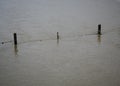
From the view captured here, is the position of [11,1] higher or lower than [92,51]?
higher

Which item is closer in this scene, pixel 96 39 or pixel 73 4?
pixel 96 39

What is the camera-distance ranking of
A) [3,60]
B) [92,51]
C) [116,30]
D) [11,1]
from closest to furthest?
1. [3,60]
2. [92,51]
3. [116,30]
4. [11,1]

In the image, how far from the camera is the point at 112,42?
15.1 metres

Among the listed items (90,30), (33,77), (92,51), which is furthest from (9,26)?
(33,77)

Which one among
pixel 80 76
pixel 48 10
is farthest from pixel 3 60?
pixel 48 10

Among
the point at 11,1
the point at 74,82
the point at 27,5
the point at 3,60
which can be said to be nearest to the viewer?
the point at 74,82

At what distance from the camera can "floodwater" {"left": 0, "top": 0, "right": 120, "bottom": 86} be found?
10.5m

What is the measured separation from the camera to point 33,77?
10.5 meters

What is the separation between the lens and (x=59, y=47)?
1421 centimetres

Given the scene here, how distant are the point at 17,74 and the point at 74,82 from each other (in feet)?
8.40

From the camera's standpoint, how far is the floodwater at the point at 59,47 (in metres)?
10.5

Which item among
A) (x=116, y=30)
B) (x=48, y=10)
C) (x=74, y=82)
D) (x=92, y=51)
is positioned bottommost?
(x=74, y=82)

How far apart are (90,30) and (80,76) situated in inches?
310

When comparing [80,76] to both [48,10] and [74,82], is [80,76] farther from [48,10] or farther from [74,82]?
[48,10]
